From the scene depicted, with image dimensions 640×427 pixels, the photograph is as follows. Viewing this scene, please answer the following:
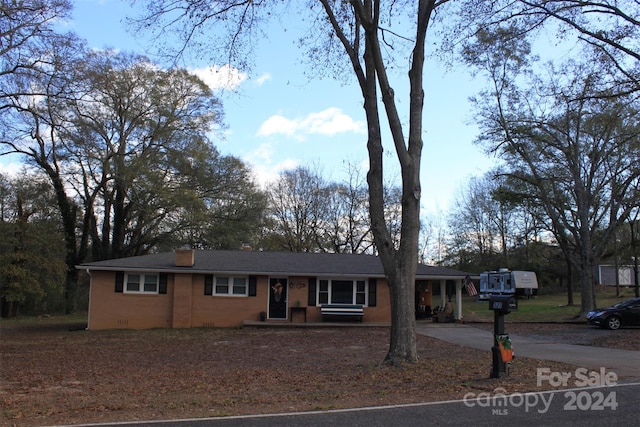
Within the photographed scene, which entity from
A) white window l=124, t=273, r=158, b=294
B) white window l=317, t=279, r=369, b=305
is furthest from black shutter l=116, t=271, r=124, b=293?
white window l=317, t=279, r=369, b=305

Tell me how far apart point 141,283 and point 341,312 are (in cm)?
907

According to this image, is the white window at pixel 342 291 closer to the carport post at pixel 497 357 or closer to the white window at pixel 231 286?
the white window at pixel 231 286

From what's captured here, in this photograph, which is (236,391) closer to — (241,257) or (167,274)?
(167,274)

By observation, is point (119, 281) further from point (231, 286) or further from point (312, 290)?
point (312, 290)

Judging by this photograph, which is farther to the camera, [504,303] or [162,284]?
[162,284]

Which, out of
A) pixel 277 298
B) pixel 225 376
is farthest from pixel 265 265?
pixel 225 376

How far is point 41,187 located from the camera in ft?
119

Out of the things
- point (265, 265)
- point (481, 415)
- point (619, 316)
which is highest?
point (265, 265)

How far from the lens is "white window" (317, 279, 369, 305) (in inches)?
993

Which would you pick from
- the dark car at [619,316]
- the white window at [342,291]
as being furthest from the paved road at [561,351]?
the dark car at [619,316]

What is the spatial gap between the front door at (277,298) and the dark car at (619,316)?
1324 centimetres

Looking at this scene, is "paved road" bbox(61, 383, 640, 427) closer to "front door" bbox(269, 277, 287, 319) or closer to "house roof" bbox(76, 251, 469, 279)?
"house roof" bbox(76, 251, 469, 279)

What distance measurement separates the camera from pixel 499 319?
30.9ft

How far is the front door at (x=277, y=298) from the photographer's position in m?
25.0
